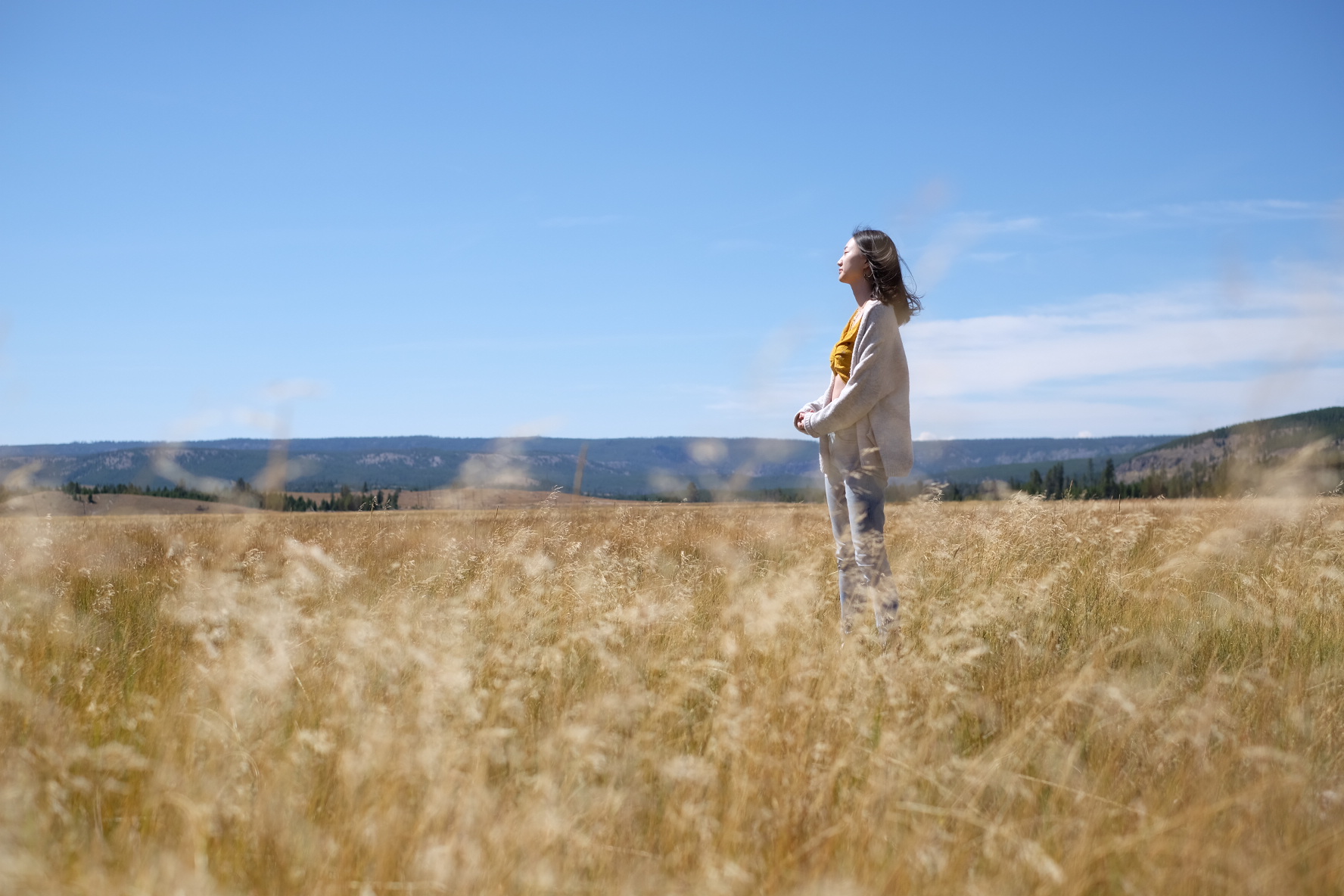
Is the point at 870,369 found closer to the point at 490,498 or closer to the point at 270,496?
the point at 270,496

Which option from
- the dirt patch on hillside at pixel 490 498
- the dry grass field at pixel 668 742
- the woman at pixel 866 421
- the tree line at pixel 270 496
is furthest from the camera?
the dirt patch on hillside at pixel 490 498

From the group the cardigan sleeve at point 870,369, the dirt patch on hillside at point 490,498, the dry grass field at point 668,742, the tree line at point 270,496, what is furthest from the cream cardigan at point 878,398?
the tree line at point 270,496

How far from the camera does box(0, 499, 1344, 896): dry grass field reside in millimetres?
2314

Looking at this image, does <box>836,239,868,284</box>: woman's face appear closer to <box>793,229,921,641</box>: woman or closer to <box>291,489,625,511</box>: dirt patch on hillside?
<box>793,229,921,641</box>: woman

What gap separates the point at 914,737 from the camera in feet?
11.0

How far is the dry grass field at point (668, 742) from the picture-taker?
231 cm

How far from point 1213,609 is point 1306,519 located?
5.20 metres

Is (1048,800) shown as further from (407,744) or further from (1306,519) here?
(1306,519)

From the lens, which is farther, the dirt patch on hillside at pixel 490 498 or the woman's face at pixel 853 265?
the dirt patch on hillside at pixel 490 498

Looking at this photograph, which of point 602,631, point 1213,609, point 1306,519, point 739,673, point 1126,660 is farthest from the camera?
point 1306,519

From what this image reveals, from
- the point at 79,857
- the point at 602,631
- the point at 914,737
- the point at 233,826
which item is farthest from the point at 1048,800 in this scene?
the point at 79,857

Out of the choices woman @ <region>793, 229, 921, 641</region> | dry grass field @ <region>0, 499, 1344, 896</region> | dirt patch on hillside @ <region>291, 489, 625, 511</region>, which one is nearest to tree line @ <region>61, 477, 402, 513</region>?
dirt patch on hillside @ <region>291, 489, 625, 511</region>

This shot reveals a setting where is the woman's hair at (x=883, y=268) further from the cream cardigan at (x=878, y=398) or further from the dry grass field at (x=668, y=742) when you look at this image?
the dry grass field at (x=668, y=742)

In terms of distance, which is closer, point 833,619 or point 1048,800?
point 1048,800
